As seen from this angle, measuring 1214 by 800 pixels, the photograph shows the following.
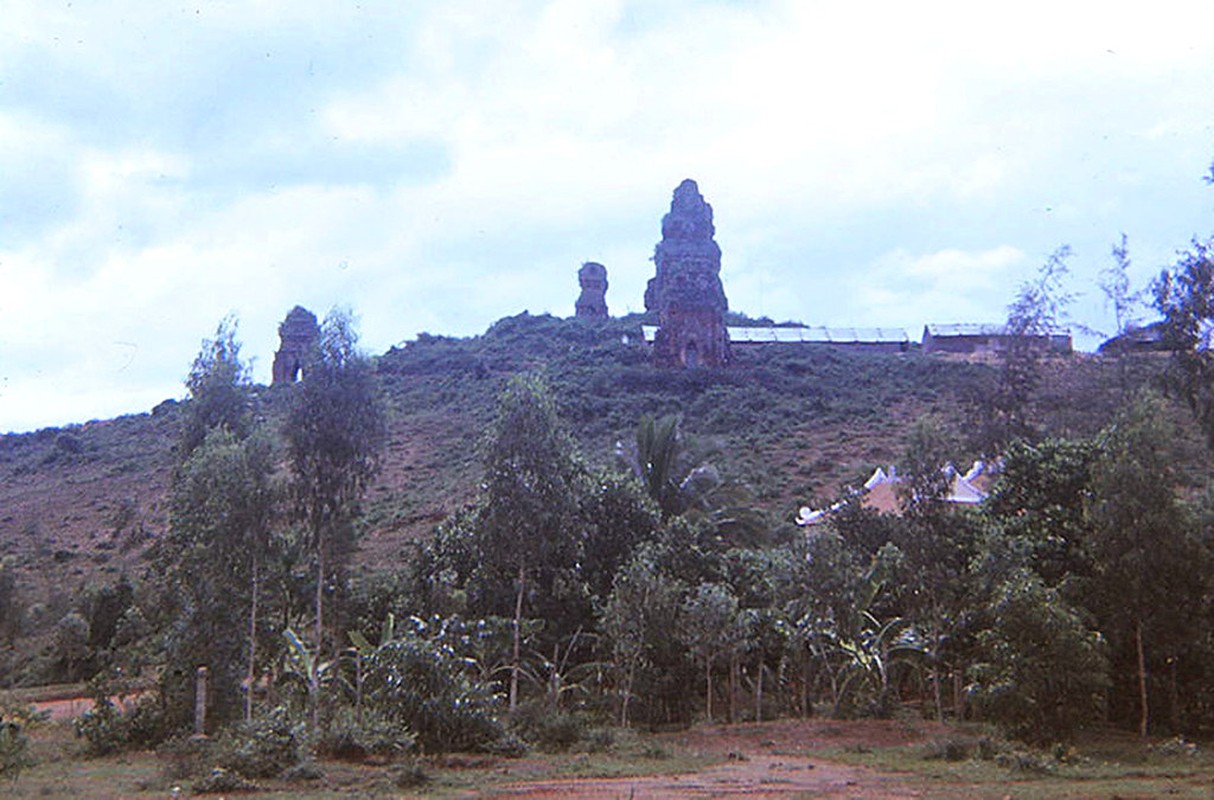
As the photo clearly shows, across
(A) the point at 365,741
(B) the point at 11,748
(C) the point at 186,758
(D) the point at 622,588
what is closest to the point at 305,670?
(A) the point at 365,741

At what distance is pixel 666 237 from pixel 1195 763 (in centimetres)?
7313

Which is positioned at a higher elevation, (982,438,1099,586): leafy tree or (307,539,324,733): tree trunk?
(982,438,1099,586): leafy tree

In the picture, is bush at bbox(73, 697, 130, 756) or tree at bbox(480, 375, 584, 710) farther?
tree at bbox(480, 375, 584, 710)

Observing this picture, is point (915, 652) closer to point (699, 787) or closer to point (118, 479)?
point (699, 787)

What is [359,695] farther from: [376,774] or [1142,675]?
[1142,675]

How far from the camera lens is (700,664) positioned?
74.1ft

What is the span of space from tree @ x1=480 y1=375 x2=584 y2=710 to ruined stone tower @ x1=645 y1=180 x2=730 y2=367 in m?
50.4

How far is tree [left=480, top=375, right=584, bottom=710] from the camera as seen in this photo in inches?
877

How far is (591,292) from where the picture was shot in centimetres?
10844

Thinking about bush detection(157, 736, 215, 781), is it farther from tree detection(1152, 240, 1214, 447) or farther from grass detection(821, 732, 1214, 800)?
tree detection(1152, 240, 1214, 447)

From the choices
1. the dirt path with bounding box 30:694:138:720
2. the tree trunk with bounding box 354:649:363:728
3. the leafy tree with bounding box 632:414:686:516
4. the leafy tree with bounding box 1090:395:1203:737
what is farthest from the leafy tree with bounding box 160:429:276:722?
the leafy tree with bounding box 1090:395:1203:737

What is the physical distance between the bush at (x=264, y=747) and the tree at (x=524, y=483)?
6.32m

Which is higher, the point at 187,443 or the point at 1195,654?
the point at 187,443

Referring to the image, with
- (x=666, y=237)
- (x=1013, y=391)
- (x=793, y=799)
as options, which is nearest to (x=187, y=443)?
(x=793, y=799)
